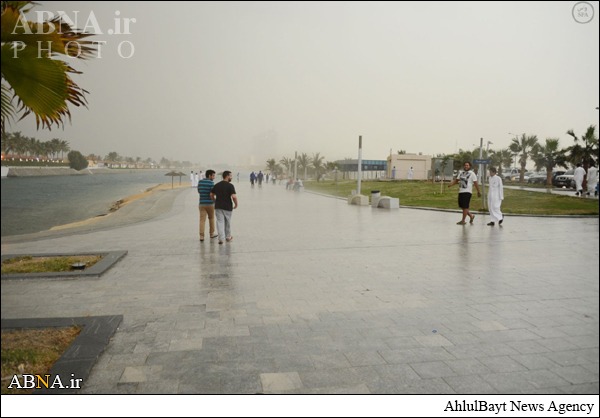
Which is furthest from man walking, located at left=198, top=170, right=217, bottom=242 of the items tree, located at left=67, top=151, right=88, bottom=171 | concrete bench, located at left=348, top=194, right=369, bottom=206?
concrete bench, located at left=348, top=194, right=369, bottom=206

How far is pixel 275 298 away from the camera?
16.1ft

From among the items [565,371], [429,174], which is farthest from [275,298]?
[429,174]

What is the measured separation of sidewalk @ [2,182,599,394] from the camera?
278 cm

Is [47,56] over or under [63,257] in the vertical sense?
over

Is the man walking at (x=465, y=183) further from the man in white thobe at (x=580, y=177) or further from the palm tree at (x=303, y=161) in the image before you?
the palm tree at (x=303, y=161)

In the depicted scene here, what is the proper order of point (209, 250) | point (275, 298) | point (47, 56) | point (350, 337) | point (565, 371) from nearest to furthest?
point (47, 56), point (565, 371), point (350, 337), point (275, 298), point (209, 250)

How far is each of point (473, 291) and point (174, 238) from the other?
6988 millimetres

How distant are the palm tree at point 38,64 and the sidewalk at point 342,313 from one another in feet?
6.10

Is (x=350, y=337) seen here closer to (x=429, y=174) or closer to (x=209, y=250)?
(x=209, y=250)

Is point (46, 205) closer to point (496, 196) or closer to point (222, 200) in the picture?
point (222, 200)

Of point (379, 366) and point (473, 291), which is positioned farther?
point (473, 291)

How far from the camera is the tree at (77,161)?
4977 mm

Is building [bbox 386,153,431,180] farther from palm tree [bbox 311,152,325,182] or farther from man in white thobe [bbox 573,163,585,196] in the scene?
man in white thobe [bbox 573,163,585,196]

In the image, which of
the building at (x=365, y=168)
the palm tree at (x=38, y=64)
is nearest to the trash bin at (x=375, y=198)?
the palm tree at (x=38, y=64)
